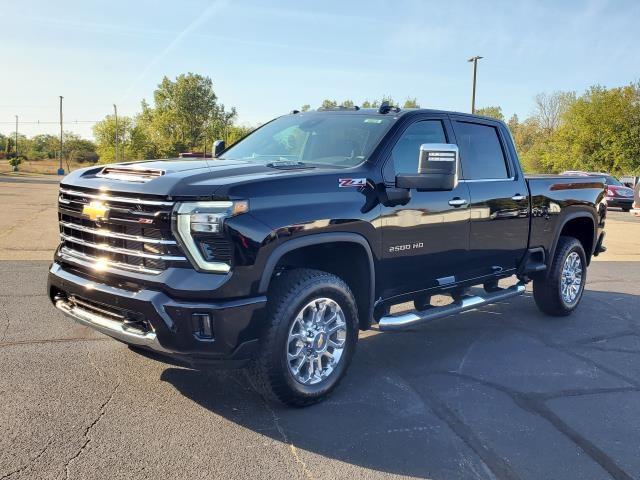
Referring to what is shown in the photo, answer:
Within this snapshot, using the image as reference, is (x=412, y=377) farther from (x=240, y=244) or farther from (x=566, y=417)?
(x=240, y=244)

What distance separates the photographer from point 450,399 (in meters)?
4.06

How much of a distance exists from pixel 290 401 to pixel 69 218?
6.60ft

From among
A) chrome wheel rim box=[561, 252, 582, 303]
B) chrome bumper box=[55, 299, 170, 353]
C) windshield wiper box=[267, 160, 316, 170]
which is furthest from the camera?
chrome wheel rim box=[561, 252, 582, 303]

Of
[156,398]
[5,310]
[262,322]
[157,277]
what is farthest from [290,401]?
[5,310]

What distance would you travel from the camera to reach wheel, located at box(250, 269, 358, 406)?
354 cm

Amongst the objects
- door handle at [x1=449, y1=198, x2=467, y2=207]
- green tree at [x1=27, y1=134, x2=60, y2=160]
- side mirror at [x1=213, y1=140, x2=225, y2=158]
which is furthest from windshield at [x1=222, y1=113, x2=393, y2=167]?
green tree at [x1=27, y1=134, x2=60, y2=160]

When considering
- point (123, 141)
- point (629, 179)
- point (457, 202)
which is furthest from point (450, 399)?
point (123, 141)

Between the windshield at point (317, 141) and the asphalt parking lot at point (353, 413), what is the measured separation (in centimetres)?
Result: 173

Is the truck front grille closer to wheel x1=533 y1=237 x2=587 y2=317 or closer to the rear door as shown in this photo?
the rear door

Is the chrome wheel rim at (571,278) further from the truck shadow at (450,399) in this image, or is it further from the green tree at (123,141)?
the green tree at (123,141)

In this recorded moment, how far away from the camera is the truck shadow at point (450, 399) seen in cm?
326

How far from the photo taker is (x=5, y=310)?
5.76 metres

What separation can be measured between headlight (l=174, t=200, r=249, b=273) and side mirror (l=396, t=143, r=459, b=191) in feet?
4.71

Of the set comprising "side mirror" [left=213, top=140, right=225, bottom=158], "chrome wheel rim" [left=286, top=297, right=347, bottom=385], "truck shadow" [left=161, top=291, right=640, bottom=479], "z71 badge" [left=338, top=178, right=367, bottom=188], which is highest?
"side mirror" [left=213, top=140, right=225, bottom=158]
